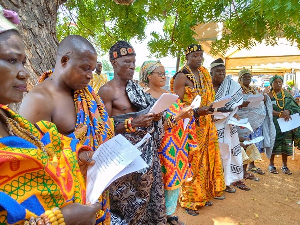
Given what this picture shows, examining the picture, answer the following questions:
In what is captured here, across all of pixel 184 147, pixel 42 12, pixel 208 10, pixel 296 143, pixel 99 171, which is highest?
pixel 208 10

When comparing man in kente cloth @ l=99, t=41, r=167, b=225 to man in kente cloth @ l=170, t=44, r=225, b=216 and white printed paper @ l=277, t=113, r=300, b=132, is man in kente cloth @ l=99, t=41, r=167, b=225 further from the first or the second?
white printed paper @ l=277, t=113, r=300, b=132

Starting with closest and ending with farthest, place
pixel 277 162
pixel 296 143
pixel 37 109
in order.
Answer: pixel 37 109
pixel 296 143
pixel 277 162

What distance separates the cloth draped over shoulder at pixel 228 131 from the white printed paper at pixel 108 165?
2780mm

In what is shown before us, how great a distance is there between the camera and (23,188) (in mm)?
850

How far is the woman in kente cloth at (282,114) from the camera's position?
538cm

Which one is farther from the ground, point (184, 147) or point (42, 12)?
point (42, 12)

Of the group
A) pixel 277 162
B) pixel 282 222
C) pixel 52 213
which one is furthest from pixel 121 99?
pixel 277 162

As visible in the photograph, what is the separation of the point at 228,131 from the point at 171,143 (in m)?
1.55

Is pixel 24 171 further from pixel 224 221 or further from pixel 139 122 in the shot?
pixel 224 221

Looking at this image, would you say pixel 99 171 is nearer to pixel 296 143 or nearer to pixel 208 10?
pixel 208 10

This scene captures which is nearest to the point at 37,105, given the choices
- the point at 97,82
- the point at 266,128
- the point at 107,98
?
the point at 107,98

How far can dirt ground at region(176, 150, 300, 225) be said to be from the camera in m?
3.44

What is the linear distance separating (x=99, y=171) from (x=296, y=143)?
559cm

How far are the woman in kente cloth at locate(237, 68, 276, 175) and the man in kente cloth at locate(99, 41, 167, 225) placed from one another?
2770 mm
